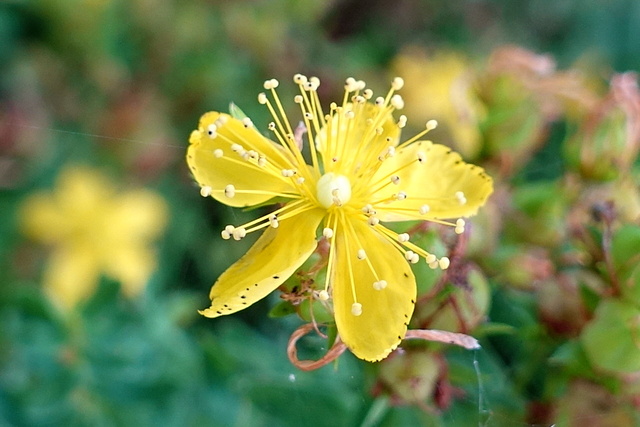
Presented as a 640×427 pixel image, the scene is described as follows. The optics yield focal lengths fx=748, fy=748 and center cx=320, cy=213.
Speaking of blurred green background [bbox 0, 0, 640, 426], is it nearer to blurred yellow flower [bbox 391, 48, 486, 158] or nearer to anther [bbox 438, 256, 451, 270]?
blurred yellow flower [bbox 391, 48, 486, 158]

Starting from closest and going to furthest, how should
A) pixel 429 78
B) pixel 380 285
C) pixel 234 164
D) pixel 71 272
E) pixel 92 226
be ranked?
pixel 380 285, pixel 234 164, pixel 71 272, pixel 92 226, pixel 429 78

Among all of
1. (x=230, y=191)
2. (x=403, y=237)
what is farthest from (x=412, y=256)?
(x=230, y=191)

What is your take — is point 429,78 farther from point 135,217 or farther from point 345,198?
point 345,198

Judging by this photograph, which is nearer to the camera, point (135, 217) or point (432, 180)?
point (432, 180)

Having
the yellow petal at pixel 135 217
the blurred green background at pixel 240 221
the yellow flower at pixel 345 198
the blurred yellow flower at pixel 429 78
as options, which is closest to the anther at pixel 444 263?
the yellow flower at pixel 345 198

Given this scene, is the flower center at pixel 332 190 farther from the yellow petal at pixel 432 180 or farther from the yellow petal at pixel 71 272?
the yellow petal at pixel 71 272

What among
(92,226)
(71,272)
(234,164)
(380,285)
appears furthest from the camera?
(92,226)


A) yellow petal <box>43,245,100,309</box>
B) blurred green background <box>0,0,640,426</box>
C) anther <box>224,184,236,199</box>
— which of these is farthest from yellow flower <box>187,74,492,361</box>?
yellow petal <box>43,245,100,309</box>
